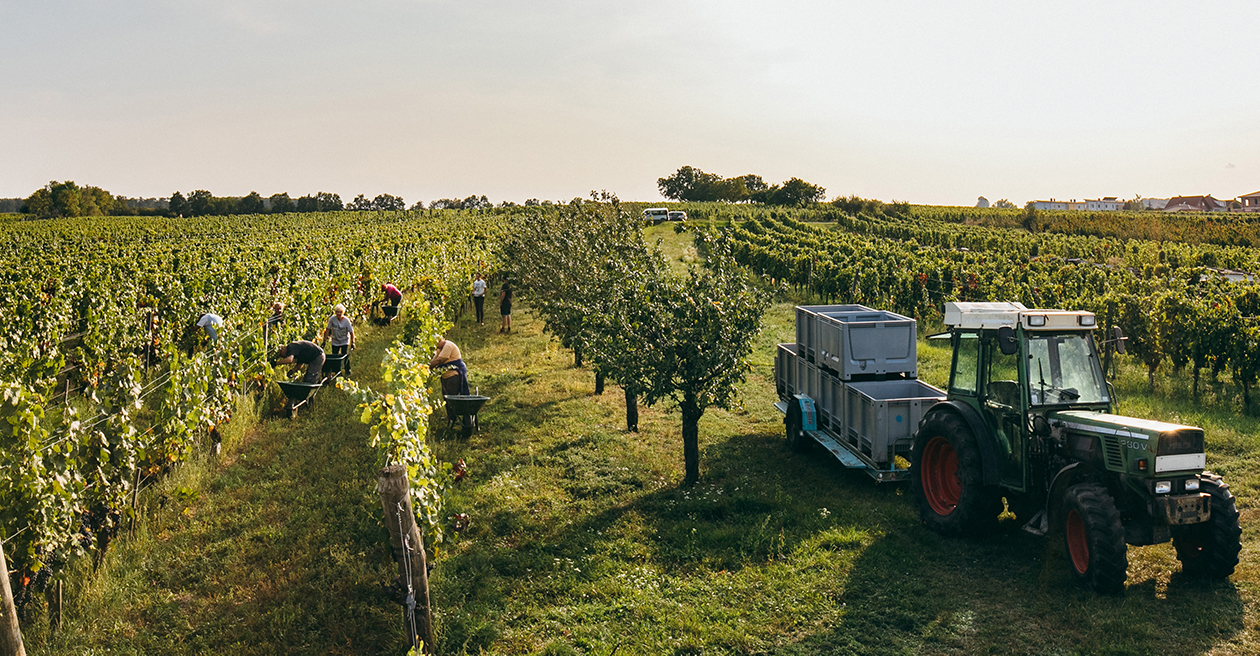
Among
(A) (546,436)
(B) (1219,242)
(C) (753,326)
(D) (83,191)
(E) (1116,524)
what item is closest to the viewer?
(E) (1116,524)

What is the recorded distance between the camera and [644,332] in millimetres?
9164

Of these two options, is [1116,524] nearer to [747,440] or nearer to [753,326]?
[753,326]

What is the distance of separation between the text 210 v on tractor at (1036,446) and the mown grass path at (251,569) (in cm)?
547

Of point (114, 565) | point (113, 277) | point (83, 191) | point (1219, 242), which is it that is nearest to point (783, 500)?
point (114, 565)

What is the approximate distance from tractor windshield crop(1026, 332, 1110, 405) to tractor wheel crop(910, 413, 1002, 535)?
0.80 m

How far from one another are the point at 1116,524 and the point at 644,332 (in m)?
5.17

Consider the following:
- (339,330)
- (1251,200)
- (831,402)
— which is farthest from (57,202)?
(1251,200)

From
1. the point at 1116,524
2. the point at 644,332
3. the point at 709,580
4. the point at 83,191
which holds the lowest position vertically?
the point at 709,580

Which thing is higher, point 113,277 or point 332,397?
point 113,277

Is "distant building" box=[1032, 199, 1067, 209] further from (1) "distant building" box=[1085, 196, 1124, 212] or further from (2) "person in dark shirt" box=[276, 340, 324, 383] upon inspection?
(2) "person in dark shirt" box=[276, 340, 324, 383]

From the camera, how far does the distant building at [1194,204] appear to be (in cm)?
10981

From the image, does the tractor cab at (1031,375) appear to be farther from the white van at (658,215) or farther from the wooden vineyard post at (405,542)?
the white van at (658,215)

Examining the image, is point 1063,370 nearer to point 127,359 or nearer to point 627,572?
point 627,572

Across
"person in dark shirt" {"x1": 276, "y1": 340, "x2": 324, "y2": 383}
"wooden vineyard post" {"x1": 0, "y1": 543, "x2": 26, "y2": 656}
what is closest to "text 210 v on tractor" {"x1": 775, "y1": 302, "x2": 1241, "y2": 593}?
"wooden vineyard post" {"x1": 0, "y1": 543, "x2": 26, "y2": 656}
